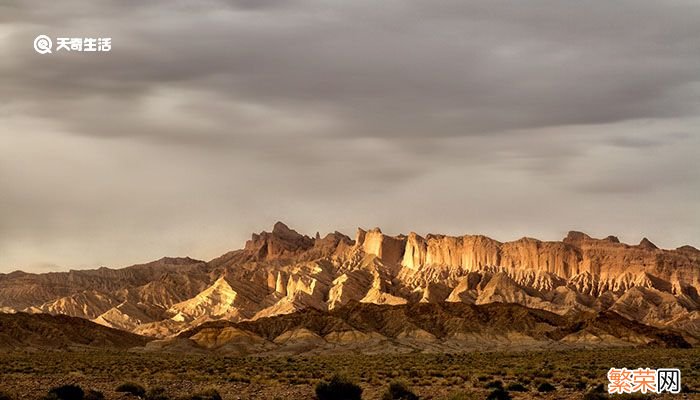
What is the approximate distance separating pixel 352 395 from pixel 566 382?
16.2 meters

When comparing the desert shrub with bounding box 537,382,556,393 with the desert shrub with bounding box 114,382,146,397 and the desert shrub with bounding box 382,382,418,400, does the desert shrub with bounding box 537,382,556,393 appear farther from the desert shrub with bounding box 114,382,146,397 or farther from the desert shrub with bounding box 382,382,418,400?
the desert shrub with bounding box 114,382,146,397

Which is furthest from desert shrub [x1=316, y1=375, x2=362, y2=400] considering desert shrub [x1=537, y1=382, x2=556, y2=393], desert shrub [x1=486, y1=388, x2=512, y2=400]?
desert shrub [x1=537, y1=382, x2=556, y2=393]

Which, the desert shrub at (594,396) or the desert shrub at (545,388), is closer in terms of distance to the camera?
the desert shrub at (594,396)

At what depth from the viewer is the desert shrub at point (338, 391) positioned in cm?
4463

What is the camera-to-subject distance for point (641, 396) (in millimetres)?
41938

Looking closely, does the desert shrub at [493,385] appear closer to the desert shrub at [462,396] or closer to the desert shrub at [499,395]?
the desert shrub at [499,395]

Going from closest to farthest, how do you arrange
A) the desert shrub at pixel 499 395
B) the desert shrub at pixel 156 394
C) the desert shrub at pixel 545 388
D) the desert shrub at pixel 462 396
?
the desert shrub at pixel 462 396, the desert shrub at pixel 156 394, the desert shrub at pixel 499 395, the desert shrub at pixel 545 388

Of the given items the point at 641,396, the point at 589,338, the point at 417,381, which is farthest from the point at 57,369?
the point at 589,338

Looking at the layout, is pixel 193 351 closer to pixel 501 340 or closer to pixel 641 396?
pixel 501 340

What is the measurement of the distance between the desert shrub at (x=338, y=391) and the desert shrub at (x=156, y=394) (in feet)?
24.1

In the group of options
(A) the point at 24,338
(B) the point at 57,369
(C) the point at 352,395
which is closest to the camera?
(C) the point at 352,395

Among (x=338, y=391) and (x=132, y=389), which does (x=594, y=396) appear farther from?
(x=132, y=389)

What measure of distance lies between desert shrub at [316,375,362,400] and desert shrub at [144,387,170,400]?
7357mm

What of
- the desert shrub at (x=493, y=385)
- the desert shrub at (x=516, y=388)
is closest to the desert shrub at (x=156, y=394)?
the desert shrub at (x=493, y=385)
